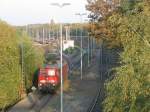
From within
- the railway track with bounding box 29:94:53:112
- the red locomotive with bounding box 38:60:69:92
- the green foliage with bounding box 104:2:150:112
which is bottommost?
the railway track with bounding box 29:94:53:112

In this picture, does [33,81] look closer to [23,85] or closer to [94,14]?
[23,85]

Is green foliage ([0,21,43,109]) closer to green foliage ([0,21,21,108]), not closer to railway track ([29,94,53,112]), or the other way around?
green foliage ([0,21,21,108])

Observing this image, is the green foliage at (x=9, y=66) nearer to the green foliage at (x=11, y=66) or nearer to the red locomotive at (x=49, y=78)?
the green foliage at (x=11, y=66)

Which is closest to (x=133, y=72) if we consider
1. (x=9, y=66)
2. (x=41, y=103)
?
(x=9, y=66)

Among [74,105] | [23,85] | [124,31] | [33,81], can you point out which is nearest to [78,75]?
[33,81]

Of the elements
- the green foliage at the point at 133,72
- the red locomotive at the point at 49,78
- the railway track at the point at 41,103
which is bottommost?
the railway track at the point at 41,103

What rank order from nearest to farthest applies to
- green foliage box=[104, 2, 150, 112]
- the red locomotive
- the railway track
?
green foliage box=[104, 2, 150, 112] < the railway track < the red locomotive

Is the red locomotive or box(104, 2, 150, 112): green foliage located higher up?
box(104, 2, 150, 112): green foliage

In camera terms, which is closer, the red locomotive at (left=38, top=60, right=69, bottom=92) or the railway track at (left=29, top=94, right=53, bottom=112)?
the railway track at (left=29, top=94, right=53, bottom=112)

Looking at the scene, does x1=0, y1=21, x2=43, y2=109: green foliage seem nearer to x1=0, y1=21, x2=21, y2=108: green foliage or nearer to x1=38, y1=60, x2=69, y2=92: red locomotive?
x1=0, y1=21, x2=21, y2=108: green foliage

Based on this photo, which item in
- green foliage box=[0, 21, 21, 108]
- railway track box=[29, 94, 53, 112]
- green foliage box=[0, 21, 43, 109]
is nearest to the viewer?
green foliage box=[0, 21, 21, 108]

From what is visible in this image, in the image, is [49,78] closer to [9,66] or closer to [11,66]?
[11,66]

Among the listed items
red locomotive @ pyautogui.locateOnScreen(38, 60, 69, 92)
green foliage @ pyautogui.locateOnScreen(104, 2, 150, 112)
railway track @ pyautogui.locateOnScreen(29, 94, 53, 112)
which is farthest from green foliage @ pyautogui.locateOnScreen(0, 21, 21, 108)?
green foliage @ pyautogui.locateOnScreen(104, 2, 150, 112)

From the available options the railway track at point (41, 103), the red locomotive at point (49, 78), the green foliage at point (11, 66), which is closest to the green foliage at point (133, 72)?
the green foliage at point (11, 66)
